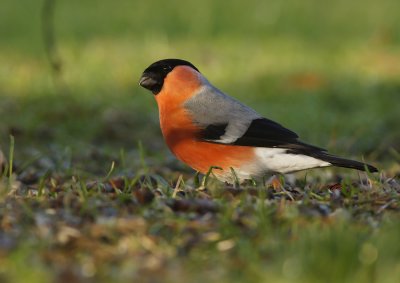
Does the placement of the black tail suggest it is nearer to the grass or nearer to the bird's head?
the grass

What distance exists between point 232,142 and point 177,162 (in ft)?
8.28

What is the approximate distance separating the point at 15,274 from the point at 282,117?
21.8 feet

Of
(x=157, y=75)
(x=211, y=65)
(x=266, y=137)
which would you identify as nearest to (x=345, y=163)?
(x=266, y=137)

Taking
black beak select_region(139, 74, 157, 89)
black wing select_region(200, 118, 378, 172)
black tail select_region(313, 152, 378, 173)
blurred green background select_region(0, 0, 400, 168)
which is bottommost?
blurred green background select_region(0, 0, 400, 168)

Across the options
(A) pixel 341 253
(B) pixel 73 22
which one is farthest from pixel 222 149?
(B) pixel 73 22

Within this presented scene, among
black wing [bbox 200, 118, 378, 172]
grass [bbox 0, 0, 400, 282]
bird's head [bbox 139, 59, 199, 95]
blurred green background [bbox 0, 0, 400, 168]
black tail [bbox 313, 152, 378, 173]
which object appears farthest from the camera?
blurred green background [bbox 0, 0, 400, 168]

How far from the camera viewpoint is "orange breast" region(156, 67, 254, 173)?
18.0 feet

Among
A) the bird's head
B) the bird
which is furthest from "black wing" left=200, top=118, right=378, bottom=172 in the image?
the bird's head

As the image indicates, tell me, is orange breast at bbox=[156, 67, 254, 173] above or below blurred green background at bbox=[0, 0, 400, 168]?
above

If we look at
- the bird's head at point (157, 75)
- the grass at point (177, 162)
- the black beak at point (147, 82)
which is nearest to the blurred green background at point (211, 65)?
the grass at point (177, 162)

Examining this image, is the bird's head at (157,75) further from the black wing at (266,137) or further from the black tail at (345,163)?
the black tail at (345,163)

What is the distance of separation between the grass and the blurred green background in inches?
1.3

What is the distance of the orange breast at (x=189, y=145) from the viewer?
549cm

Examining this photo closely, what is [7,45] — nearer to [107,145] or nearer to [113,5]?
[113,5]
